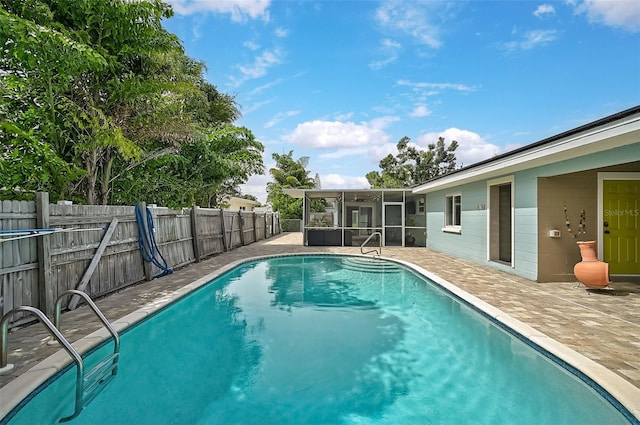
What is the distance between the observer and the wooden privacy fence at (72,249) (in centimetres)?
435

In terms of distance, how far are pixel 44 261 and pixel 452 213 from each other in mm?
11950

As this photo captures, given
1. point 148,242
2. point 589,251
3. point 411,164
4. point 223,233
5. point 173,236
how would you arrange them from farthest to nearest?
point 411,164 → point 223,233 → point 173,236 → point 148,242 → point 589,251

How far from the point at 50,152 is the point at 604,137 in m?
9.53

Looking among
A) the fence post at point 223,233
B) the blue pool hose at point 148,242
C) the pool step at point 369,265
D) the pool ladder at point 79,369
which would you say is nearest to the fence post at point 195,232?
the blue pool hose at point 148,242

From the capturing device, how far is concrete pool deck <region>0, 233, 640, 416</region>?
3641 mm

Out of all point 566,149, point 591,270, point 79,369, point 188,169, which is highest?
point 188,169

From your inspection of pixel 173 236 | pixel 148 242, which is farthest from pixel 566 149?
pixel 173 236

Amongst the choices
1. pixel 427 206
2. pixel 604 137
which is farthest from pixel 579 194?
pixel 427 206

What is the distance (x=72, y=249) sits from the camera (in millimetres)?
5438

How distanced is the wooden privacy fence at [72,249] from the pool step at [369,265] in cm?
522

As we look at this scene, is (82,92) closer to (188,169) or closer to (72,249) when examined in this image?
(72,249)

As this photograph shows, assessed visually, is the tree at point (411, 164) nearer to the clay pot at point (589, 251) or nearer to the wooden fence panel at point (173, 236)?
the wooden fence panel at point (173, 236)

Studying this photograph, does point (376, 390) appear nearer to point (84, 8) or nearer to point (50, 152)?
point (50, 152)

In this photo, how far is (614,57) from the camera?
12.1m
